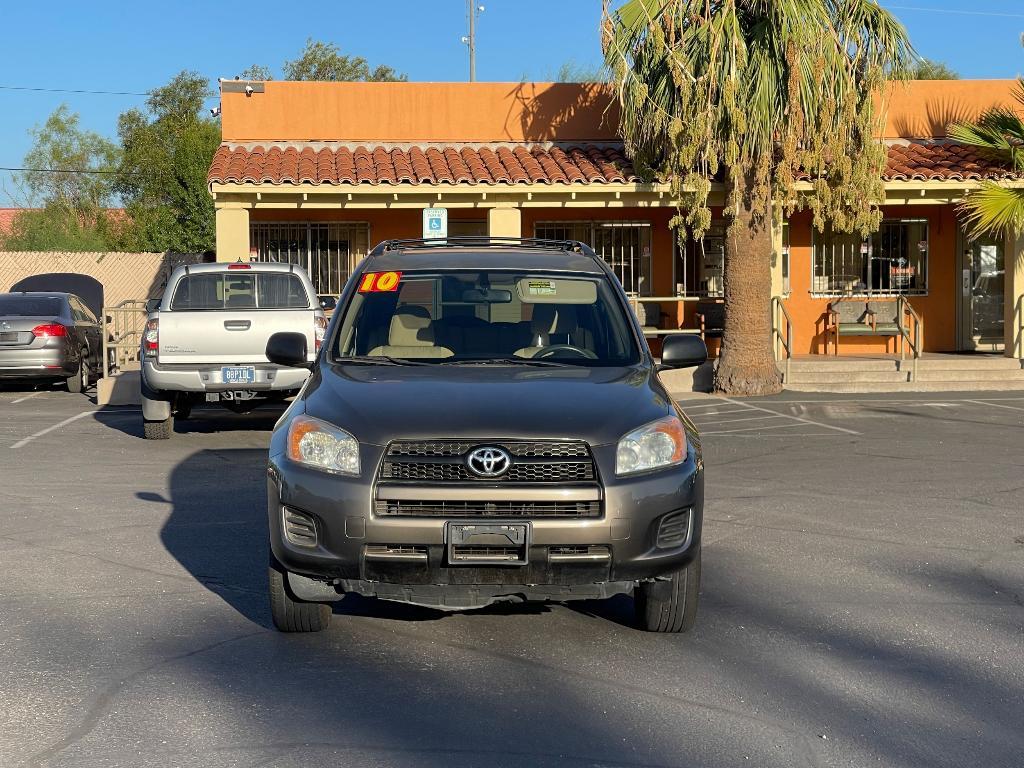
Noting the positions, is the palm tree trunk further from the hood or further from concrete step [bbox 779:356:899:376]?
the hood

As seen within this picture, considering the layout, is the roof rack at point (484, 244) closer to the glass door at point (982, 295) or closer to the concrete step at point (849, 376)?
the concrete step at point (849, 376)

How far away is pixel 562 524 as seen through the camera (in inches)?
210

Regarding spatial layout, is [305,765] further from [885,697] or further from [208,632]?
[885,697]

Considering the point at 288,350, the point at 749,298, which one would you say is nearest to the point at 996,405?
the point at 749,298

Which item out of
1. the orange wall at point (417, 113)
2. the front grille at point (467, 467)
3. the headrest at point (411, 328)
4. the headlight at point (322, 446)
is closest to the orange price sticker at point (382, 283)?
the headrest at point (411, 328)

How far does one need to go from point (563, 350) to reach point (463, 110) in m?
16.4

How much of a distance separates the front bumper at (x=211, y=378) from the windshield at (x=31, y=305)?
757 centimetres

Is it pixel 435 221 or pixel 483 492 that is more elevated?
pixel 435 221

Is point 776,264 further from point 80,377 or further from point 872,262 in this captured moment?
point 80,377

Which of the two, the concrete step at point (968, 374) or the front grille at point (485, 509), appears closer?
the front grille at point (485, 509)

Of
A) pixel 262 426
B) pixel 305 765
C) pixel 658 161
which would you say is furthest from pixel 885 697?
pixel 658 161

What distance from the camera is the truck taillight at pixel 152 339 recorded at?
13125mm

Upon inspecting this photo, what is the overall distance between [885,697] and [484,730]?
5.36 feet

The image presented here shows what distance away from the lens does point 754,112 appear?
1741 centimetres
